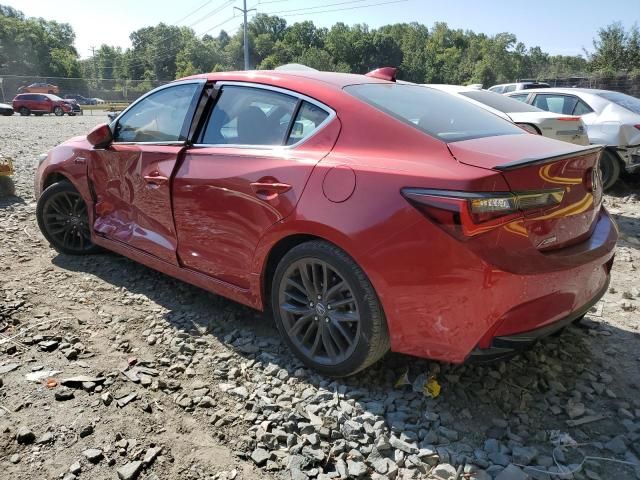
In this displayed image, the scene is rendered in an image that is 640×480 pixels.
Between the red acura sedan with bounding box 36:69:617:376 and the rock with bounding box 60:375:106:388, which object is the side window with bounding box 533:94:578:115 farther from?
the rock with bounding box 60:375:106:388

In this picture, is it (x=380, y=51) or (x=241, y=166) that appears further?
(x=380, y=51)

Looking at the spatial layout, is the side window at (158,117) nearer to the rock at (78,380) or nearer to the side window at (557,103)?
the rock at (78,380)

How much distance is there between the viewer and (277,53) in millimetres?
119625

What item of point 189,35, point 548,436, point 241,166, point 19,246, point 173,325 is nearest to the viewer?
point 548,436

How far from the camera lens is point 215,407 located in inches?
101

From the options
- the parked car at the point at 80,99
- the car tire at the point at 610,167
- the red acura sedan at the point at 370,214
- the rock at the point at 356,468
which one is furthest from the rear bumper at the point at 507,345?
the parked car at the point at 80,99

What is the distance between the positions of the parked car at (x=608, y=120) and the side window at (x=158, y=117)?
21.6 feet

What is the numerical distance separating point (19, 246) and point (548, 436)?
16.0 feet

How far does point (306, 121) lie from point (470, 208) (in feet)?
3.68

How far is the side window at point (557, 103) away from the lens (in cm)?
842

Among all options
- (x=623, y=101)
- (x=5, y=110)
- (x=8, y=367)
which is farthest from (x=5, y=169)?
(x=5, y=110)

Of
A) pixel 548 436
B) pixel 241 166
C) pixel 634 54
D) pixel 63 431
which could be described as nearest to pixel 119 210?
pixel 241 166

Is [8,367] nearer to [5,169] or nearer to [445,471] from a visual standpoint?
[445,471]

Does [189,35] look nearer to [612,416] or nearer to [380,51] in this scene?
[380,51]
